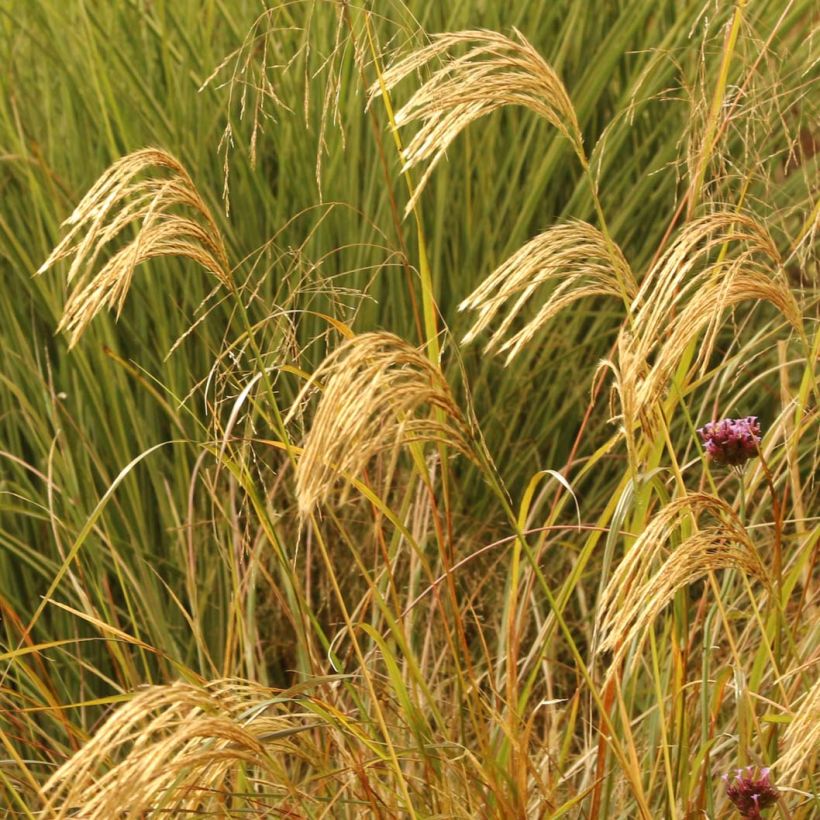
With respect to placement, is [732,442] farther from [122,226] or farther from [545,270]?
[122,226]

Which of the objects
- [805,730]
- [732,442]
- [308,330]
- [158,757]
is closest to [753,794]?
[805,730]

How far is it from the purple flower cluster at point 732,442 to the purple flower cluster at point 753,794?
11.3 inches

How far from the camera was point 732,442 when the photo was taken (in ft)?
4.09

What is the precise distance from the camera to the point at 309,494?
89 centimetres

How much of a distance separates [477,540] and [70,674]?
2.17 feet

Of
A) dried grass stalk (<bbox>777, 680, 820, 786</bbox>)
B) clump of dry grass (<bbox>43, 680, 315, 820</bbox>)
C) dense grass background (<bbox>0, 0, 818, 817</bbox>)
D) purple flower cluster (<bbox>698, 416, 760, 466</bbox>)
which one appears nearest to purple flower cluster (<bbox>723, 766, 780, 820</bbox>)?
dried grass stalk (<bbox>777, 680, 820, 786</bbox>)

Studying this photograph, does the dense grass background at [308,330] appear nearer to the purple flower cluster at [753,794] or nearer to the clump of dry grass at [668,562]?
the purple flower cluster at [753,794]

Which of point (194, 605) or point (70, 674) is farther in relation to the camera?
point (70, 674)

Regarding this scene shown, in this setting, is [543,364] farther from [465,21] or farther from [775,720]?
[775,720]

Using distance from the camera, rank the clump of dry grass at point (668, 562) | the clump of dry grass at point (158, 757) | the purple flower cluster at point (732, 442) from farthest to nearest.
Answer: the purple flower cluster at point (732, 442)
the clump of dry grass at point (668, 562)
the clump of dry grass at point (158, 757)

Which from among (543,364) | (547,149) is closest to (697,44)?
(547,149)

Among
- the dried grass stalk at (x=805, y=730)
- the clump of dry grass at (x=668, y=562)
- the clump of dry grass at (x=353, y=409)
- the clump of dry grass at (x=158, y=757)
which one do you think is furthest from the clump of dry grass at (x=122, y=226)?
the dried grass stalk at (x=805, y=730)

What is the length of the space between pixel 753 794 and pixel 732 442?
32 cm

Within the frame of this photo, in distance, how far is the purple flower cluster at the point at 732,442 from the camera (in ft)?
4.08
